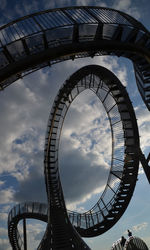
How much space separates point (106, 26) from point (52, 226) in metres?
10.1

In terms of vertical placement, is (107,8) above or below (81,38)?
above

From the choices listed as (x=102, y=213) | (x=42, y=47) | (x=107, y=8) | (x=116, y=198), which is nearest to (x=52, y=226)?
(x=102, y=213)

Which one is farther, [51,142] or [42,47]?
[51,142]

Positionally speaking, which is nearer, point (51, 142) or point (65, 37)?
point (65, 37)

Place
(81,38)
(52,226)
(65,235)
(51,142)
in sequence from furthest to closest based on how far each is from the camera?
(51,142)
(52,226)
(65,235)
(81,38)

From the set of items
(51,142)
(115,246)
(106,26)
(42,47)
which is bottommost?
(115,246)

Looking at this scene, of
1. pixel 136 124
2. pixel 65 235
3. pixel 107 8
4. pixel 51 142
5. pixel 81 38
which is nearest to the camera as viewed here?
pixel 81 38

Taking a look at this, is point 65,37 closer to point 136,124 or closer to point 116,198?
point 136,124

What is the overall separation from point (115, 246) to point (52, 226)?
4.37 meters

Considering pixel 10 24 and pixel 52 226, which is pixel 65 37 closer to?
pixel 10 24

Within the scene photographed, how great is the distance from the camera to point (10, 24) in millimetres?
5336

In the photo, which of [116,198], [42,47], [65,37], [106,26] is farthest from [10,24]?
[116,198]

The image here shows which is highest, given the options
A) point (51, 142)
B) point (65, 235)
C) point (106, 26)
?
point (51, 142)

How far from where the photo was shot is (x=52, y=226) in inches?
403
